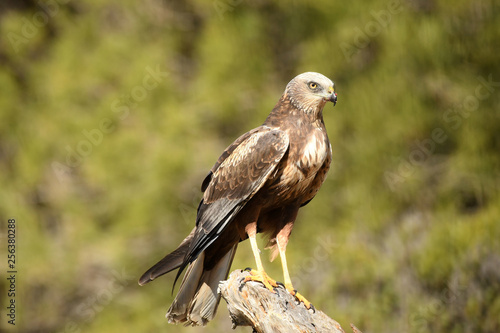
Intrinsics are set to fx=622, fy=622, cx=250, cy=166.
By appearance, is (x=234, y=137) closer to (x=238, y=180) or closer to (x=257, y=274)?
(x=238, y=180)

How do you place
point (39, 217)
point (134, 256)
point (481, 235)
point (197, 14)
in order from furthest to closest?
1. point (39, 217)
2. point (197, 14)
3. point (134, 256)
4. point (481, 235)

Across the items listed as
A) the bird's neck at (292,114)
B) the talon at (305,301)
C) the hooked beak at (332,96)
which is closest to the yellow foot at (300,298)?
the talon at (305,301)

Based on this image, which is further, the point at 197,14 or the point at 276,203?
the point at 197,14

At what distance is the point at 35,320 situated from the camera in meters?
10.4

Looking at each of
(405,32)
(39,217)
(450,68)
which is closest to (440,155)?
(450,68)

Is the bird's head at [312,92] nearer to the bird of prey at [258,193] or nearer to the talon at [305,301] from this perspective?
the bird of prey at [258,193]

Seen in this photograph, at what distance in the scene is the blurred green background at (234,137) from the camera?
653 cm

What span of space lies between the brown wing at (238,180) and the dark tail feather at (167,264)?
0.43 ft

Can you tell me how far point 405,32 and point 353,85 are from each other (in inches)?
34.1

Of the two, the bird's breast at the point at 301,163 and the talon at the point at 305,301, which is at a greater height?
the bird's breast at the point at 301,163

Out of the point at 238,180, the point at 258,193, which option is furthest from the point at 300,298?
the point at 238,180

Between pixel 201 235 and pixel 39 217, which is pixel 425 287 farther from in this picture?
pixel 39 217

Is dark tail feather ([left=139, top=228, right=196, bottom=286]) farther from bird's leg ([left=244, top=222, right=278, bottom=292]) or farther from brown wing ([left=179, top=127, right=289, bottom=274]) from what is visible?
bird's leg ([left=244, top=222, right=278, bottom=292])

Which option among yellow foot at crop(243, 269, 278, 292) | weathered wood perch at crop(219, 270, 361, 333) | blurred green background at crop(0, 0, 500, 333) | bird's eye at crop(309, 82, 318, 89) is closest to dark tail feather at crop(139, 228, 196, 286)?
weathered wood perch at crop(219, 270, 361, 333)
